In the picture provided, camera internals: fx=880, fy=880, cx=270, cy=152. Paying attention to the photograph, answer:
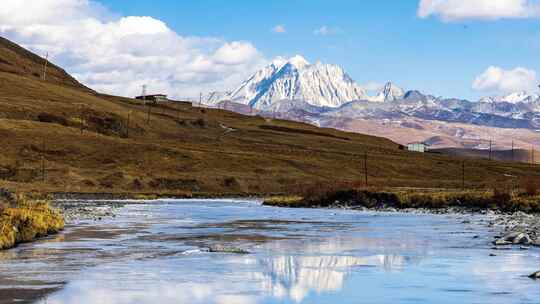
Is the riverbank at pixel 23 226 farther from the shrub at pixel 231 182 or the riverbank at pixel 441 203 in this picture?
the shrub at pixel 231 182

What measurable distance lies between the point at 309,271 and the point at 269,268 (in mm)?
1338

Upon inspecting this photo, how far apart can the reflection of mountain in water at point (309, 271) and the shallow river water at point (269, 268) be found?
3 cm

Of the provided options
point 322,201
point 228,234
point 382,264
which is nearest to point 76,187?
point 322,201

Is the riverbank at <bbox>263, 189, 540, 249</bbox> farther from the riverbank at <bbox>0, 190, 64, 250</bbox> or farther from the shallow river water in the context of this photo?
the riverbank at <bbox>0, 190, 64, 250</bbox>

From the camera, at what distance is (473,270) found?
24516 mm

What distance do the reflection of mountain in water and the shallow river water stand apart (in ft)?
0.09

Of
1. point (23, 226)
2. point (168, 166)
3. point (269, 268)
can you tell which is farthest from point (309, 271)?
point (168, 166)

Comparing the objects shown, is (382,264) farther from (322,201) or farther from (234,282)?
(322,201)

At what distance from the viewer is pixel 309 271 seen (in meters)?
24.6

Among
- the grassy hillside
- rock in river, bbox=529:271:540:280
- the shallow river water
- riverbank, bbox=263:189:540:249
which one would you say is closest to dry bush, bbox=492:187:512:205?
riverbank, bbox=263:189:540:249

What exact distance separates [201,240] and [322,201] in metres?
47.4

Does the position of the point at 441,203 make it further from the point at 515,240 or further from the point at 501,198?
the point at 515,240

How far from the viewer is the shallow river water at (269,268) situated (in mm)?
19453

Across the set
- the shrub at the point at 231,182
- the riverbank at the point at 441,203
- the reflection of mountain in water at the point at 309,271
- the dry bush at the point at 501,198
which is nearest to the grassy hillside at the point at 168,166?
the shrub at the point at 231,182
